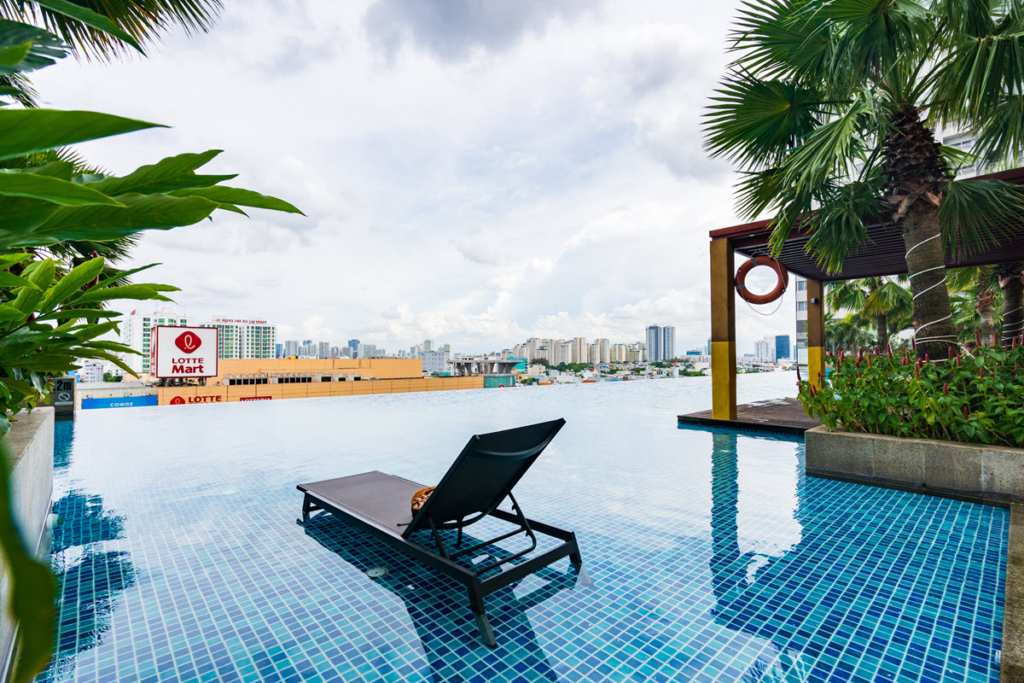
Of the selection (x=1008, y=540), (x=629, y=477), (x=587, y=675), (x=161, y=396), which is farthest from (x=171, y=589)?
(x=161, y=396)

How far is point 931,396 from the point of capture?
4.13 metres

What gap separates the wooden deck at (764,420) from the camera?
714 cm

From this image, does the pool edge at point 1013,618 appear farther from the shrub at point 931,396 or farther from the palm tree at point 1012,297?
the palm tree at point 1012,297

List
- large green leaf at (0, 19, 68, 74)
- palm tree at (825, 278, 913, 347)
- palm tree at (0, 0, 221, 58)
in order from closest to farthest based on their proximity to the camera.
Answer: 1. large green leaf at (0, 19, 68, 74)
2. palm tree at (0, 0, 221, 58)
3. palm tree at (825, 278, 913, 347)

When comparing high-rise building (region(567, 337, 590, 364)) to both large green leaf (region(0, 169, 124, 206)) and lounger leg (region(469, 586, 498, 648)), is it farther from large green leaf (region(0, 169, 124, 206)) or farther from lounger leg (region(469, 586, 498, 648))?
large green leaf (region(0, 169, 124, 206))

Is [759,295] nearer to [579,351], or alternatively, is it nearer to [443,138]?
[443,138]

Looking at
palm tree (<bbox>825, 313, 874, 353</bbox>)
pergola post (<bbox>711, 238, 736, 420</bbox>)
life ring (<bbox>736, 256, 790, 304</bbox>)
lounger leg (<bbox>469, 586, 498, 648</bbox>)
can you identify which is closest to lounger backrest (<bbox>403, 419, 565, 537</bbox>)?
lounger leg (<bbox>469, 586, 498, 648</bbox>)

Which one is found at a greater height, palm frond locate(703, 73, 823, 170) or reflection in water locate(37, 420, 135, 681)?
palm frond locate(703, 73, 823, 170)

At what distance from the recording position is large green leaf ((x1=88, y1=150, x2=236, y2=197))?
596 millimetres

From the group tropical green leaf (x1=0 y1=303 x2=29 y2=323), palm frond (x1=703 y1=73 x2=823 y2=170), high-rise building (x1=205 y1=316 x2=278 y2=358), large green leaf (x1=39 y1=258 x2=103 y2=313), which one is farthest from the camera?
high-rise building (x1=205 y1=316 x2=278 y2=358)

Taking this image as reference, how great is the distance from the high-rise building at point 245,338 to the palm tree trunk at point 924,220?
1578 inches

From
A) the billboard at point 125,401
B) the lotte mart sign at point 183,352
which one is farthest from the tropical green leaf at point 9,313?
the billboard at point 125,401

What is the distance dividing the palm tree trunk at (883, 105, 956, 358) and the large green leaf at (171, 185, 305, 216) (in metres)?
5.65

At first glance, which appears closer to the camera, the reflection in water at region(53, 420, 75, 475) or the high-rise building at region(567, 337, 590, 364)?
the reflection in water at region(53, 420, 75, 475)
